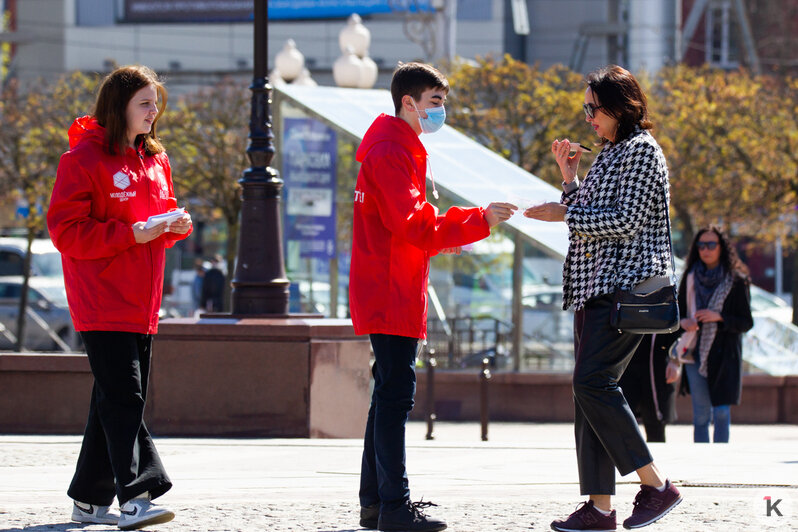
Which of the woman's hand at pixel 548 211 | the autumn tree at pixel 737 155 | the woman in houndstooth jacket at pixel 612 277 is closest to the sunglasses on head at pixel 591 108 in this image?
the woman in houndstooth jacket at pixel 612 277

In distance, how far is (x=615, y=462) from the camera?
496 centimetres

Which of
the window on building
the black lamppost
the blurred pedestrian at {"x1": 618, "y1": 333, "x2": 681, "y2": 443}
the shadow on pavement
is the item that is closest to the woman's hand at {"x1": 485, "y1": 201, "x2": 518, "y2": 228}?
the shadow on pavement

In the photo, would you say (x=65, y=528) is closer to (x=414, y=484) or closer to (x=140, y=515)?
(x=140, y=515)

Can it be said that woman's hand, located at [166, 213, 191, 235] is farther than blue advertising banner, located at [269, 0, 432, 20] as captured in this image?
No

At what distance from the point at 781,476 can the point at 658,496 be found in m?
1.79

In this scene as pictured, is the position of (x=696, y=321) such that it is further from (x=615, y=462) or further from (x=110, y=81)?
(x=110, y=81)

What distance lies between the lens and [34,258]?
98.9 feet

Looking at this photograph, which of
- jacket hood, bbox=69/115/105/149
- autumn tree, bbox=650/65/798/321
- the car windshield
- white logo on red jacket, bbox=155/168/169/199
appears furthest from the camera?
the car windshield

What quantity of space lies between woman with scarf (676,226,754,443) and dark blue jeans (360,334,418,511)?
15.5 ft

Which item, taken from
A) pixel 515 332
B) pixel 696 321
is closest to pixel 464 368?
pixel 515 332

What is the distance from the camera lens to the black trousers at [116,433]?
5043 mm

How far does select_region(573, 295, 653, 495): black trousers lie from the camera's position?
4953mm

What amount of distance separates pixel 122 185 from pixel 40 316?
65.4ft

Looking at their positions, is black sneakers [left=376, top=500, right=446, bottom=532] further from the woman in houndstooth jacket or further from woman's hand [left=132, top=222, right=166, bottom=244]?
woman's hand [left=132, top=222, right=166, bottom=244]
